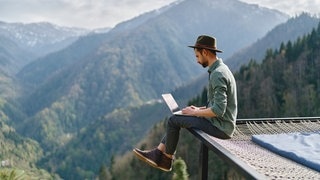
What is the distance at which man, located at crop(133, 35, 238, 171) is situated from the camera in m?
6.96

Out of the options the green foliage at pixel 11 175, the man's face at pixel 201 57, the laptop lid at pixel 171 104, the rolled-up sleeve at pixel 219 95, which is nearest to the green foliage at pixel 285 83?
the laptop lid at pixel 171 104

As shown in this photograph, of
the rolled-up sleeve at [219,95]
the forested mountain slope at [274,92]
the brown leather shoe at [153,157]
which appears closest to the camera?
the rolled-up sleeve at [219,95]

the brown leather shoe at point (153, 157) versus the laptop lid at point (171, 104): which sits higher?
the laptop lid at point (171, 104)

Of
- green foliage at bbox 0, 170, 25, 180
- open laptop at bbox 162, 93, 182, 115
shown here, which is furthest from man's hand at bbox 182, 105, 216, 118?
green foliage at bbox 0, 170, 25, 180

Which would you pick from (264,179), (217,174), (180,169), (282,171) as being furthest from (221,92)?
(217,174)

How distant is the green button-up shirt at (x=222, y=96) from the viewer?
693cm

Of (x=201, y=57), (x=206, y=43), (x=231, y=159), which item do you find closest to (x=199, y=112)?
(x=201, y=57)

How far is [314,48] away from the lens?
318 feet

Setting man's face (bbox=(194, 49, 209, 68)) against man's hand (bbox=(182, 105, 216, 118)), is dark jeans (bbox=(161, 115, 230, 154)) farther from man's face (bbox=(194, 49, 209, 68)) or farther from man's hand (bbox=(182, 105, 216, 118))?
man's face (bbox=(194, 49, 209, 68))

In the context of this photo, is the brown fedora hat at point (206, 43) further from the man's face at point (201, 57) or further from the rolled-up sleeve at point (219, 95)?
the rolled-up sleeve at point (219, 95)

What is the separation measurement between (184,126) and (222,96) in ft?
3.13

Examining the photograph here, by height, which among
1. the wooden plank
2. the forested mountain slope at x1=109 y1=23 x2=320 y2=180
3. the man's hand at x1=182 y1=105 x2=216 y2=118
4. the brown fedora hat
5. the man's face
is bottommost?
the forested mountain slope at x1=109 y1=23 x2=320 y2=180

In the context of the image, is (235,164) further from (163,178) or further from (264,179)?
(163,178)

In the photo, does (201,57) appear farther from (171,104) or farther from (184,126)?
(171,104)
